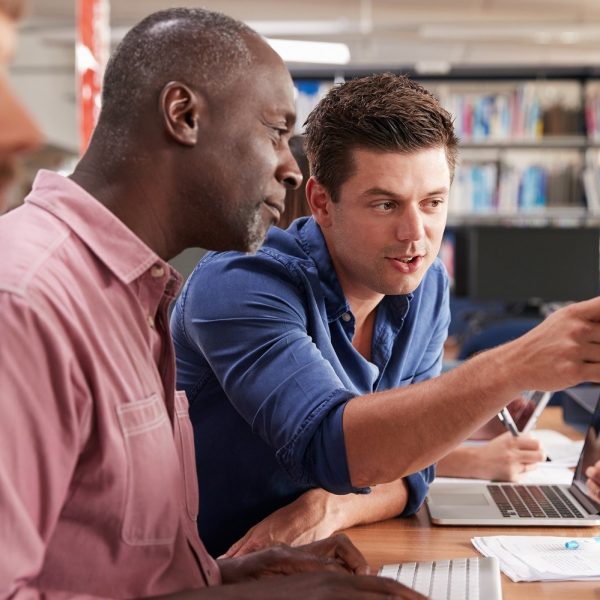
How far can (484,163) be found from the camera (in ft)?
22.6

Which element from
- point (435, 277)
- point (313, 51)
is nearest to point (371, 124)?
point (435, 277)

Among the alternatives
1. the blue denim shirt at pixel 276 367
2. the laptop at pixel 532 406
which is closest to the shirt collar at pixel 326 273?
the blue denim shirt at pixel 276 367

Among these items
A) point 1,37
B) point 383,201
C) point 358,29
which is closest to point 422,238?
point 383,201

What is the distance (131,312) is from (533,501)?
0.92 meters

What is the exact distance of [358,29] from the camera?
6.35m

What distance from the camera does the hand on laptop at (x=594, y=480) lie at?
1.50 meters

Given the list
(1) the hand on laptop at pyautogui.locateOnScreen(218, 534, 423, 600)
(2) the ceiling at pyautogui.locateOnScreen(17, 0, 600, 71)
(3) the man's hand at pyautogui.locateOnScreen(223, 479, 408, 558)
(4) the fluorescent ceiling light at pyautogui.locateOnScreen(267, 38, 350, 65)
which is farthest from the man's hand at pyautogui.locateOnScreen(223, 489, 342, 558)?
(4) the fluorescent ceiling light at pyautogui.locateOnScreen(267, 38, 350, 65)

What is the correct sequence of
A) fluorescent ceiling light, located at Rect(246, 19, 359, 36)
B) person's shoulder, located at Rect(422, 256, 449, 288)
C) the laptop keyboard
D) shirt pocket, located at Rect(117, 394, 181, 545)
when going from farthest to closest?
1. fluorescent ceiling light, located at Rect(246, 19, 359, 36)
2. person's shoulder, located at Rect(422, 256, 449, 288)
3. the laptop keyboard
4. shirt pocket, located at Rect(117, 394, 181, 545)

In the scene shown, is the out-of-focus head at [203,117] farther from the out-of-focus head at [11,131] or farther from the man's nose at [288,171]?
the out-of-focus head at [11,131]

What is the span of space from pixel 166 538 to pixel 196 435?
60 centimetres

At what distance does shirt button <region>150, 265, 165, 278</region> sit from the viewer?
104cm

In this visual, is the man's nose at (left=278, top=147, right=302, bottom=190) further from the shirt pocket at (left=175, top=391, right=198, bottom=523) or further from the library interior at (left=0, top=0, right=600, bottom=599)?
the library interior at (left=0, top=0, right=600, bottom=599)

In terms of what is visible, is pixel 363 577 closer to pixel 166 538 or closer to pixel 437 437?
pixel 166 538

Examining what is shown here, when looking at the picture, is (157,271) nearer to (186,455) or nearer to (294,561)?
(186,455)
